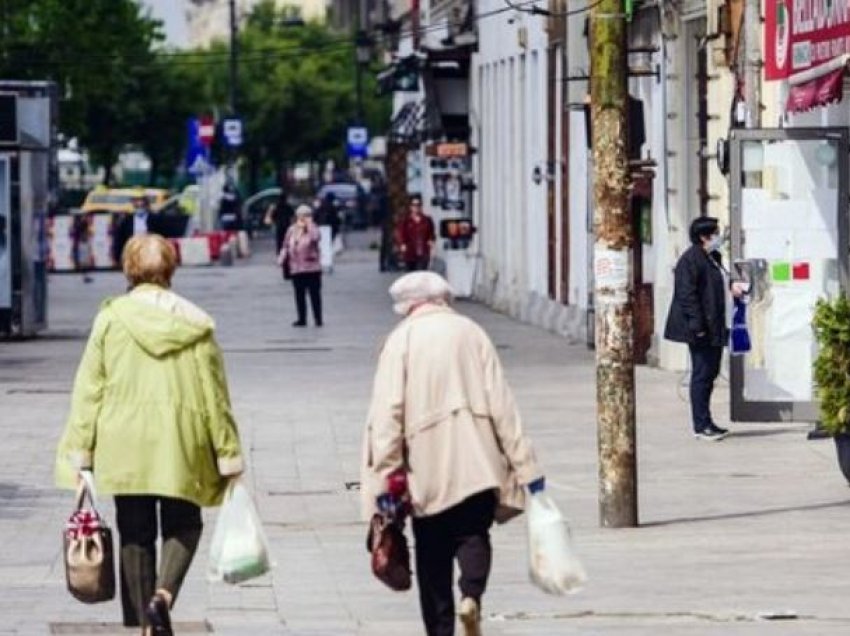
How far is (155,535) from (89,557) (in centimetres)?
27

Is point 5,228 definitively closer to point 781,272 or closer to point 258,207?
point 781,272

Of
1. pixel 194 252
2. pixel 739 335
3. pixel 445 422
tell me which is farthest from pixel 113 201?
pixel 445 422

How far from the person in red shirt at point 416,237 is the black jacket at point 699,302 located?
91.2 ft

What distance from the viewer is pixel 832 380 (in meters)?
18.4

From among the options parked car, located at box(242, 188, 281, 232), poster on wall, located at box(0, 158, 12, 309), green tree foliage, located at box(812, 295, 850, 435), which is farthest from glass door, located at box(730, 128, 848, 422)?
parked car, located at box(242, 188, 281, 232)

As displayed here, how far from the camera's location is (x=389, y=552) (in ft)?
39.1

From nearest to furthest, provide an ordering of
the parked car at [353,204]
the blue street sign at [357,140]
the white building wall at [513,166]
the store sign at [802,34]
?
the store sign at [802,34], the white building wall at [513,166], the blue street sign at [357,140], the parked car at [353,204]

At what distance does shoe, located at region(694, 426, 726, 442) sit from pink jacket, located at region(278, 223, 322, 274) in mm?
17857

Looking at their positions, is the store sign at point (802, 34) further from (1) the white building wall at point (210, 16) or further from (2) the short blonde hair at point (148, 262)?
(1) the white building wall at point (210, 16)

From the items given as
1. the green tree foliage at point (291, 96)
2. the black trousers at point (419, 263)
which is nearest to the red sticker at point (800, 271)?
the black trousers at point (419, 263)

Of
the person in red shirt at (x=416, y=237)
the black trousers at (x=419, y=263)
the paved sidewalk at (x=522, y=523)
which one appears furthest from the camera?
the black trousers at (x=419, y=263)

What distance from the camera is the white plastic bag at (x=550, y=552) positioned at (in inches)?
468

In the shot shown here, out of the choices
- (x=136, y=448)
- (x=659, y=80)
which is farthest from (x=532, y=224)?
(x=136, y=448)

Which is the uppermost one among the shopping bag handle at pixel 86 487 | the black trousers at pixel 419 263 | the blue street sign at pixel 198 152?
the blue street sign at pixel 198 152
